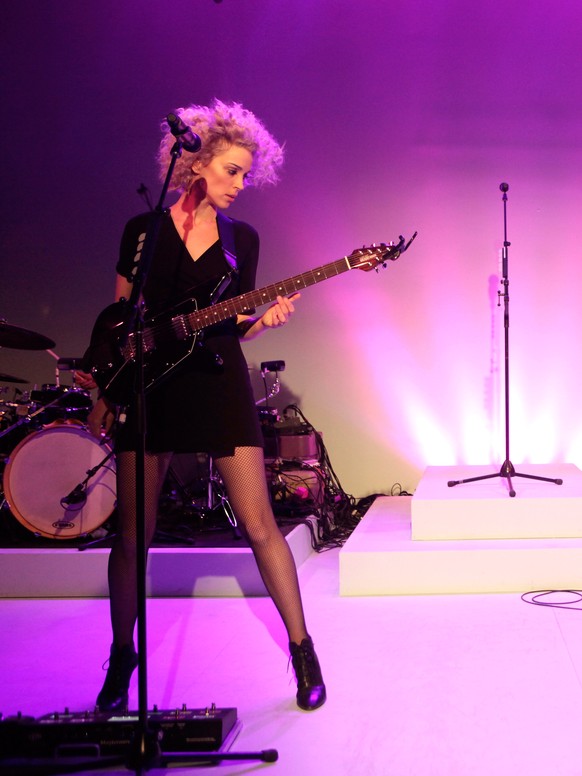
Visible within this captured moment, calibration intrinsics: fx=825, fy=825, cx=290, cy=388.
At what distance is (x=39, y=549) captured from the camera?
4.34 meters

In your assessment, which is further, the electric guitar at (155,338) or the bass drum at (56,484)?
the bass drum at (56,484)

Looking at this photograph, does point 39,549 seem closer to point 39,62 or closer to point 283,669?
point 283,669

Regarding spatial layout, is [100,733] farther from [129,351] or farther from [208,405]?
[129,351]

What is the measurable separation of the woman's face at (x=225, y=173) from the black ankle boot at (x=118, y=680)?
1405 mm

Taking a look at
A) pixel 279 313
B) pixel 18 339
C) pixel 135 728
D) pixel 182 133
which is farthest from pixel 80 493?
pixel 182 133

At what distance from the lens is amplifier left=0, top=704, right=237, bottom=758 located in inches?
81.4

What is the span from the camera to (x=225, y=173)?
2.54 metres

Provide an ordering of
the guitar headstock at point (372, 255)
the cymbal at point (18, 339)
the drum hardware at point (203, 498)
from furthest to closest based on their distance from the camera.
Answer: the drum hardware at point (203, 498)
the cymbal at point (18, 339)
the guitar headstock at point (372, 255)

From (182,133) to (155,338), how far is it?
0.67m

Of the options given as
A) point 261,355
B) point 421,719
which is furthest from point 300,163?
point 421,719

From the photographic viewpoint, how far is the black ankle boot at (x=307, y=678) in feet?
8.01

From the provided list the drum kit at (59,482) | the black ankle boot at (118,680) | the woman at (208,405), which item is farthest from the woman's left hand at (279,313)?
the drum kit at (59,482)

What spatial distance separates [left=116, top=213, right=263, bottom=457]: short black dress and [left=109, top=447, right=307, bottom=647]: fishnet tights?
5cm

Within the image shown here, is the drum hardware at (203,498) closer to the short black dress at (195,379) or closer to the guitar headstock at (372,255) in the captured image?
the short black dress at (195,379)
